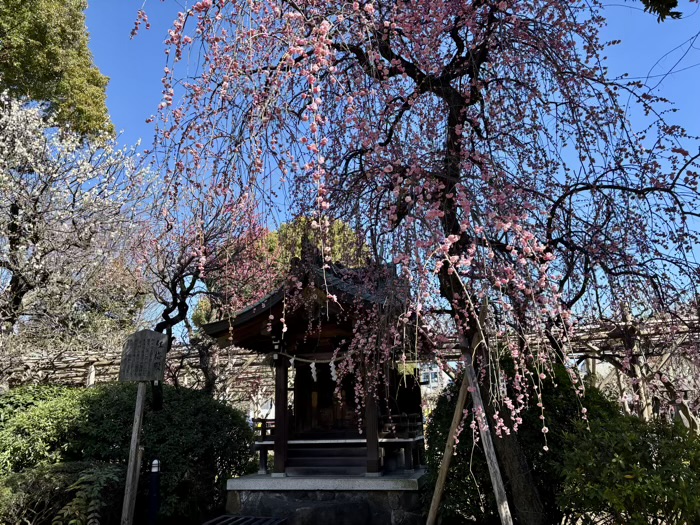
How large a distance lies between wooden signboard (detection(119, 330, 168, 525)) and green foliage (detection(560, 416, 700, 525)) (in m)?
4.53

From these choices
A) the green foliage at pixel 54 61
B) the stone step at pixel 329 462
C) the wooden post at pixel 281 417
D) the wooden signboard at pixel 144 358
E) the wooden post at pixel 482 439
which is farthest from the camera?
the green foliage at pixel 54 61

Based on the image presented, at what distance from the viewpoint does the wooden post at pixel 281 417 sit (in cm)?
730

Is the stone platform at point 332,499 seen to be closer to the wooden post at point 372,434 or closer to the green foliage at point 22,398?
the wooden post at point 372,434

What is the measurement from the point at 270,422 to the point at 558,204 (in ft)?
18.9

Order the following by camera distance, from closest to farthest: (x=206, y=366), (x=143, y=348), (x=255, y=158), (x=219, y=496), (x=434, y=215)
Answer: (x=255, y=158) → (x=434, y=215) → (x=143, y=348) → (x=219, y=496) → (x=206, y=366)

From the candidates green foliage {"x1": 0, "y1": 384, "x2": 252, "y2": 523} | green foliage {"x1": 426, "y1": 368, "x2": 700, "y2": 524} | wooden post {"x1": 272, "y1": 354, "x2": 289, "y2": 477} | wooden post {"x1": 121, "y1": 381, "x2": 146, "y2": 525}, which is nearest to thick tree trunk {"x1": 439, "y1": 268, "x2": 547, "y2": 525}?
green foliage {"x1": 426, "y1": 368, "x2": 700, "y2": 524}

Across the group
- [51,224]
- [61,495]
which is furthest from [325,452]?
[51,224]

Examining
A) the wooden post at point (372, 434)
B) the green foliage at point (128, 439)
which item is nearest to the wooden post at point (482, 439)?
the wooden post at point (372, 434)

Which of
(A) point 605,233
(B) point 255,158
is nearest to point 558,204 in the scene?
(A) point 605,233

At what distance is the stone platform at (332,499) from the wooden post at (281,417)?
0.82 ft

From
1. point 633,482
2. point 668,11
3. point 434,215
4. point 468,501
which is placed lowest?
point 468,501

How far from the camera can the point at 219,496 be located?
7727mm

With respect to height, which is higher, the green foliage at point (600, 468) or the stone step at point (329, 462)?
the green foliage at point (600, 468)

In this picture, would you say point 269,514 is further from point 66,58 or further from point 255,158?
point 66,58
